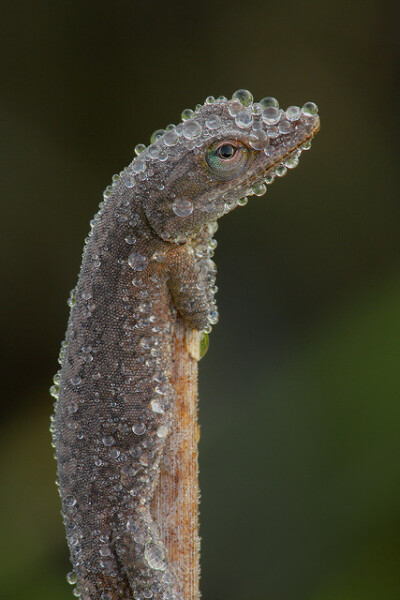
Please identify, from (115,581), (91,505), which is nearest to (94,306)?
(91,505)

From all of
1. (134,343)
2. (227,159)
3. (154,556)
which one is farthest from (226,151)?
(154,556)

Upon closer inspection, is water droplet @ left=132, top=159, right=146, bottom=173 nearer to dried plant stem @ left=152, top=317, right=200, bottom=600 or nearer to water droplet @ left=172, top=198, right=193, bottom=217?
water droplet @ left=172, top=198, right=193, bottom=217

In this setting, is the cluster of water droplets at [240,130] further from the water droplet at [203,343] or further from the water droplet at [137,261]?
the water droplet at [203,343]

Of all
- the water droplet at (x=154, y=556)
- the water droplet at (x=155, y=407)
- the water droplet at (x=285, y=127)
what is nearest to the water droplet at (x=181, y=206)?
the water droplet at (x=285, y=127)

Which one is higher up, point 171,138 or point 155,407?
point 171,138

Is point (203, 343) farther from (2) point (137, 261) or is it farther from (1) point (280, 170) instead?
(1) point (280, 170)

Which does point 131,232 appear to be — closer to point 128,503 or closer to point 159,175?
point 159,175
